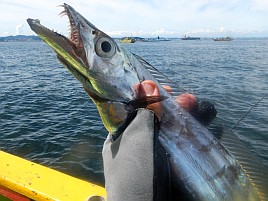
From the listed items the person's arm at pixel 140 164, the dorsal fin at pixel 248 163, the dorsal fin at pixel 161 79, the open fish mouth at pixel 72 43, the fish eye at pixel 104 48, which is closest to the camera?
the person's arm at pixel 140 164

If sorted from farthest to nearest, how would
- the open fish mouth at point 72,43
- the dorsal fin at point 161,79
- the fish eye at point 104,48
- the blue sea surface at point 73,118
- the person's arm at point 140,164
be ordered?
the blue sea surface at point 73,118 → the dorsal fin at point 161,79 → the fish eye at point 104,48 → the open fish mouth at point 72,43 → the person's arm at point 140,164

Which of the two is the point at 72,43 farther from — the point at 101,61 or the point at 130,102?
the point at 130,102

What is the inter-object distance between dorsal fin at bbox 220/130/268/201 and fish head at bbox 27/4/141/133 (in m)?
1.02

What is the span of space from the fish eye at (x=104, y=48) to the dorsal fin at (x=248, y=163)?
1.25m

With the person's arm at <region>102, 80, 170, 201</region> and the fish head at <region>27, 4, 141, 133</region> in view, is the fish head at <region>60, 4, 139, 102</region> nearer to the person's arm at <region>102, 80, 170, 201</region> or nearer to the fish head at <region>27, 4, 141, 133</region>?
the fish head at <region>27, 4, 141, 133</region>

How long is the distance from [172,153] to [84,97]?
62.7 ft

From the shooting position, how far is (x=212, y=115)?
2609mm

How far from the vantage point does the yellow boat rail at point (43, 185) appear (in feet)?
12.6

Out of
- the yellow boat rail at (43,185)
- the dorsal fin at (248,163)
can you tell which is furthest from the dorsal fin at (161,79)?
the yellow boat rail at (43,185)

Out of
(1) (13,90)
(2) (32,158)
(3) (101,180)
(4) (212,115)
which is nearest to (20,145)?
(2) (32,158)

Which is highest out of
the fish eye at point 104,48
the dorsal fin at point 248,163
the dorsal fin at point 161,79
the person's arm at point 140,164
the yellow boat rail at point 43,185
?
the fish eye at point 104,48

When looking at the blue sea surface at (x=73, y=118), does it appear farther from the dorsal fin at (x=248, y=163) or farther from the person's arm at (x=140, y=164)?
the person's arm at (x=140, y=164)

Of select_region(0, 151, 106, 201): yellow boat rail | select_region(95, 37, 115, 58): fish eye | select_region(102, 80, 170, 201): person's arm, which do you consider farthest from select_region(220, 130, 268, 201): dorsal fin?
select_region(0, 151, 106, 201): yellow boat rail

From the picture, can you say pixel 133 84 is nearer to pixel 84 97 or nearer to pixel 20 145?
pixel 20 145
